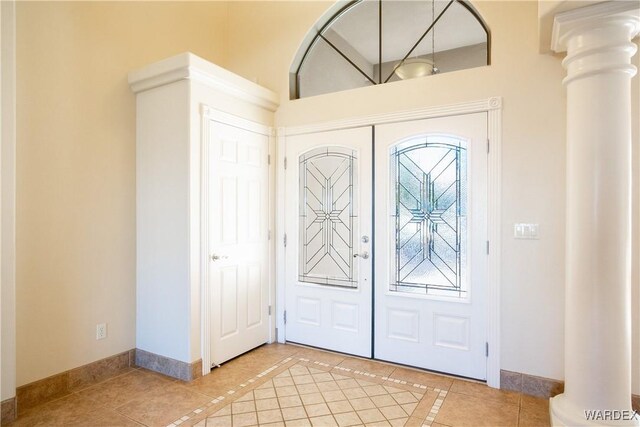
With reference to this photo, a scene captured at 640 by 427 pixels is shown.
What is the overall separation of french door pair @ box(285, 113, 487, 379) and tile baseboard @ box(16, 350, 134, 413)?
1.46 metres

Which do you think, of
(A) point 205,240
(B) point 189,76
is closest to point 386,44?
(B) point 189,76

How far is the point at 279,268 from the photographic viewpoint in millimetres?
3633

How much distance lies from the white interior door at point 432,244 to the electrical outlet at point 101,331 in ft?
7.27

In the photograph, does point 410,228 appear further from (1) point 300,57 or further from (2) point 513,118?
(1) point 300,57

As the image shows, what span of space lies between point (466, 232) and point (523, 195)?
48 cm

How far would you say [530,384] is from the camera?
2.58 meters

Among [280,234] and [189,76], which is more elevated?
[189,76]

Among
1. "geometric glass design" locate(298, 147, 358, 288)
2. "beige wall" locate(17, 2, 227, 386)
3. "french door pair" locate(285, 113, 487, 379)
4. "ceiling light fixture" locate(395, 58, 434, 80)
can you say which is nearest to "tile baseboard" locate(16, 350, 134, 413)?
"beige wall" locate(17, 2, 227, 386)

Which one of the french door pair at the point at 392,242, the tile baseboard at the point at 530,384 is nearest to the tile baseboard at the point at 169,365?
the french door pair at the point at 392,242

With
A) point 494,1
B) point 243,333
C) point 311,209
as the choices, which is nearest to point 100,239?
point 243,333

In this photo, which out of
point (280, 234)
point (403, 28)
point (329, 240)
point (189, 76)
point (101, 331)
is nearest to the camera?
point (189, 76)

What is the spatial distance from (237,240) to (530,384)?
2.52 meters

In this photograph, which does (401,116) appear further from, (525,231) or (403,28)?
(525,231)

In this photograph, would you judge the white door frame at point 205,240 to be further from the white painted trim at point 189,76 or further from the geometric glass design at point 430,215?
the geometric glass design at point 430,215
